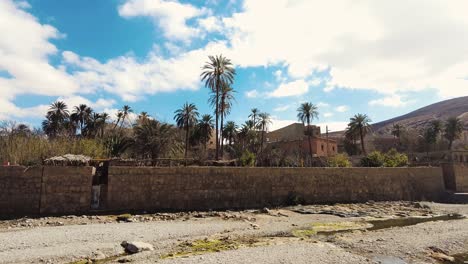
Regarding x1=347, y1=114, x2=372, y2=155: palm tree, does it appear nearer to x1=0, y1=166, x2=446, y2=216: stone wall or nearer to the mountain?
x1=0, y1=166, x2=446, y2=216: stone wall

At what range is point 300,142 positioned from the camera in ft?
222

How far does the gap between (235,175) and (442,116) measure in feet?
520

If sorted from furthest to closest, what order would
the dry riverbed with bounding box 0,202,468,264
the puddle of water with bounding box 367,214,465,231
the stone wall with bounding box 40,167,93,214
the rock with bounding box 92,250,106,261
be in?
the puddle of water with bounding box 367,214,465,231
the stone wall with bounding box 40,167,93,214
the dry riverbed with bounding box 0,202,468,264
the rock with bounding box 92,250,106,261

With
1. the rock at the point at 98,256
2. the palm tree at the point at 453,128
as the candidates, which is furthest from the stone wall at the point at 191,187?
the palm tree at the point at 453,128

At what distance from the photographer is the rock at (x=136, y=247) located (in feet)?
43.1

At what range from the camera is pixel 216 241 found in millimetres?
15180

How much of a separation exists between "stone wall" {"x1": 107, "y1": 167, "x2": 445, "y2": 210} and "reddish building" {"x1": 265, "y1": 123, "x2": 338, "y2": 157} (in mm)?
29753

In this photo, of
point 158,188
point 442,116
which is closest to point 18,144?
point 158,188

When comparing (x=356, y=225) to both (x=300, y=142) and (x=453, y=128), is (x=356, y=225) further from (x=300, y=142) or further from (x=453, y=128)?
(x=453, y=128)

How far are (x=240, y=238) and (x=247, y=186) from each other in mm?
9286

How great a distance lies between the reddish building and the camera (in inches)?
2635

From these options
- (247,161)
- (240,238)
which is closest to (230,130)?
(247,161)

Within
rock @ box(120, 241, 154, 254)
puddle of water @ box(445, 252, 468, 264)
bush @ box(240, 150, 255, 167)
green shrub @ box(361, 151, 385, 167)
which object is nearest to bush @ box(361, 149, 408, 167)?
green shrub @ box(361, 151, 385, 167)

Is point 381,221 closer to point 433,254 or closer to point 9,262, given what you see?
point 433,254
